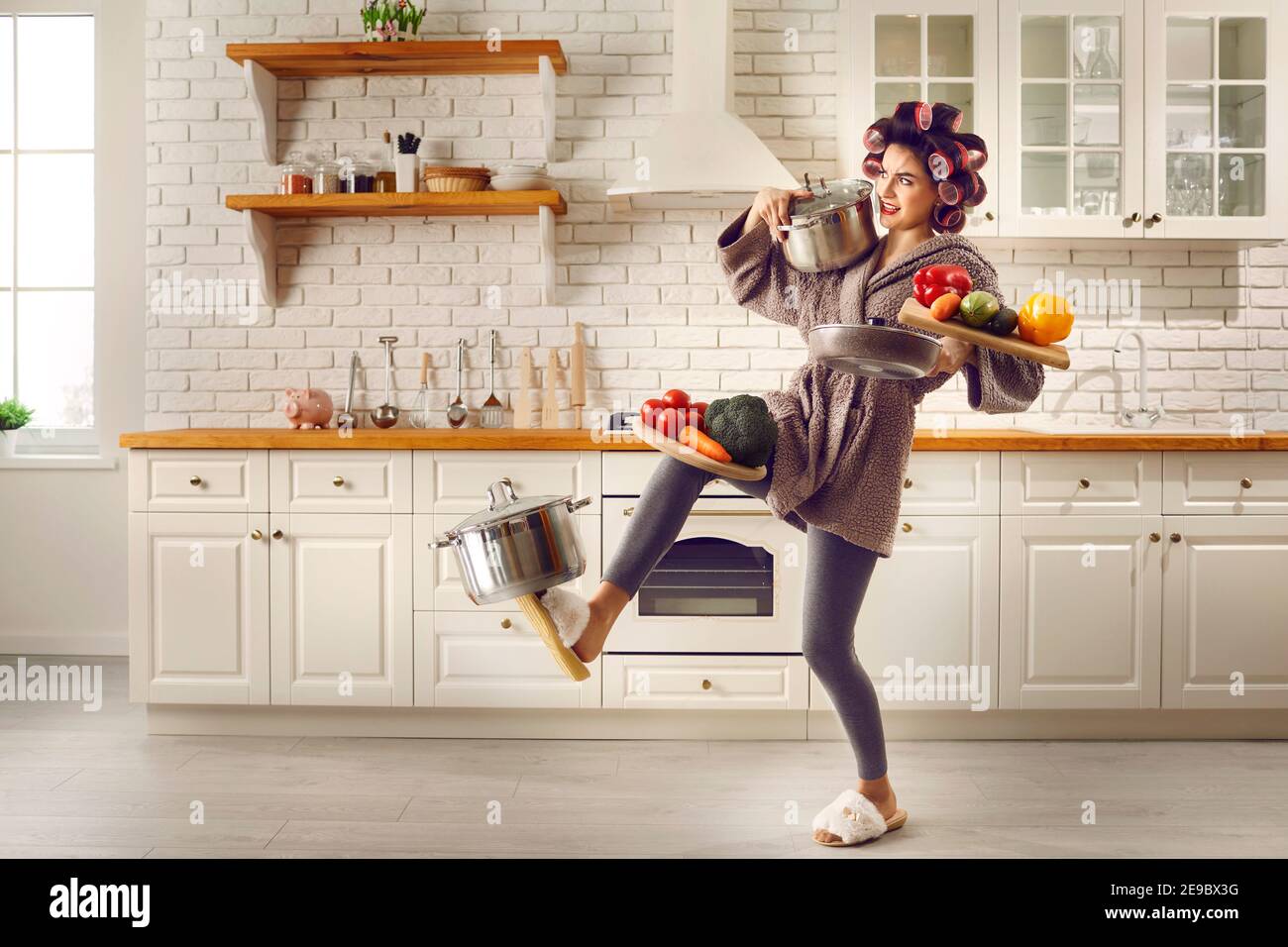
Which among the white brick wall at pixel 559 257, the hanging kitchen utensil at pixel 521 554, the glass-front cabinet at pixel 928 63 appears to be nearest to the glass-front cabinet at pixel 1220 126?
the white brick wall at pixel 559 257

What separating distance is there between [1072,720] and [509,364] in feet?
7.10

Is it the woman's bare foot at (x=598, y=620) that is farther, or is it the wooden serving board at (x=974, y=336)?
the woman's bare foot at (x=598, y=620)

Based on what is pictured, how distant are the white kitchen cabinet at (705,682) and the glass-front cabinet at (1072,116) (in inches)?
63.5

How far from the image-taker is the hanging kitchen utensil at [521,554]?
1.91m

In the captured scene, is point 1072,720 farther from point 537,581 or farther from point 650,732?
point 537,581

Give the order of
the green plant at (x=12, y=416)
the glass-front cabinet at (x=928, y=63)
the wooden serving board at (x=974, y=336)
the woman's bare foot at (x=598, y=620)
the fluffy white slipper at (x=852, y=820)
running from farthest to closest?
the green plant at (x=12, y=416), the glass-front cabinet at (x=928, y=63), the fluffy white slipper at (x=852, y=820), the woman's bare foot at (x=598, y=620), the wooden serving board at (x=974, y=336)

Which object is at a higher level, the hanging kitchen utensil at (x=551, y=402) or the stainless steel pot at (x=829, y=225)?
the stainless steel pot at (x=829, y=225)

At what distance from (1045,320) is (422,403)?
8.02 ft

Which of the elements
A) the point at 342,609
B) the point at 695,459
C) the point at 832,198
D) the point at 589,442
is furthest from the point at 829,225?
the point at 342,609

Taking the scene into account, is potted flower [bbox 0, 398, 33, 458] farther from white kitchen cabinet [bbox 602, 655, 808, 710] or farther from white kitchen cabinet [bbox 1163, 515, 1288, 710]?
white kitchen cabinet [bbox 1163, 515, 1288, 710]

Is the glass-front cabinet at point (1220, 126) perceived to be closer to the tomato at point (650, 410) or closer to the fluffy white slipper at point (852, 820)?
the fluffy white slipper at point (852, 820)

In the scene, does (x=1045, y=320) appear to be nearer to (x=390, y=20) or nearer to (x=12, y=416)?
(x=390, y=20)

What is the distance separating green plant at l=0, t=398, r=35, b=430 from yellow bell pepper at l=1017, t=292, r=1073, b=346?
3732 millimetres
